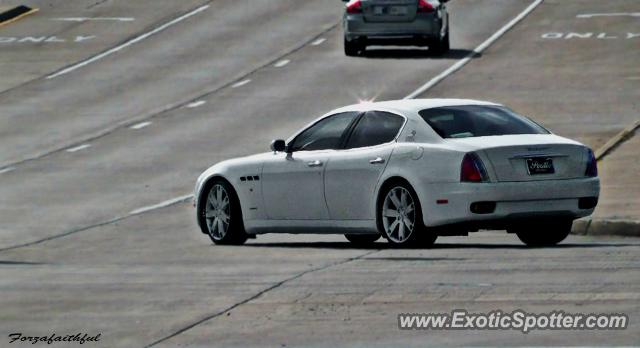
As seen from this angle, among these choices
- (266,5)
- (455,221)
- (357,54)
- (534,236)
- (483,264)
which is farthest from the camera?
(266,5)

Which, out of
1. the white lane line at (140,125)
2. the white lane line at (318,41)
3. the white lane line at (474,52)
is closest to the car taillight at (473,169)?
the white lane line at (140,125)

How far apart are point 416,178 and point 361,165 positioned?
836 millimetres

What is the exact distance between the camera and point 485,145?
15242 millimetres

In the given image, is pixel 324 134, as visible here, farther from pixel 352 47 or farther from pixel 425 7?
pixel 352 47

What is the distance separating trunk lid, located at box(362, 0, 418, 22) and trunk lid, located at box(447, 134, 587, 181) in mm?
22736

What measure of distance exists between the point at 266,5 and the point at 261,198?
30957 mm

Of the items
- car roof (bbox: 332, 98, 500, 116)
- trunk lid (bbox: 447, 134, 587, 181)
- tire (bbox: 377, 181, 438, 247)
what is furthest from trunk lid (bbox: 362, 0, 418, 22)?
trunk lid (bbox: 447, 134, 587, 181)

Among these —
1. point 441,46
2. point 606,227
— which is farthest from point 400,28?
point 606,227

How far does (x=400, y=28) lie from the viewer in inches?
1501

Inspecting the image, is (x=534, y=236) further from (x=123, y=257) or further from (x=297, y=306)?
(x=297, y=306)

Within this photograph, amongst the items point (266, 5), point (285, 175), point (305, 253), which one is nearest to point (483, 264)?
point (305, 253)

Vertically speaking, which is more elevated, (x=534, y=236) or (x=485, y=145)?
(x=485, y=145)

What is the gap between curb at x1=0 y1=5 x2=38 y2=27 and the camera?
47156 millimetres

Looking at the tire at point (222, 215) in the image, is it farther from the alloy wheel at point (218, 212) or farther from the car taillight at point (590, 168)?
the car taillight at point (590, 168)
